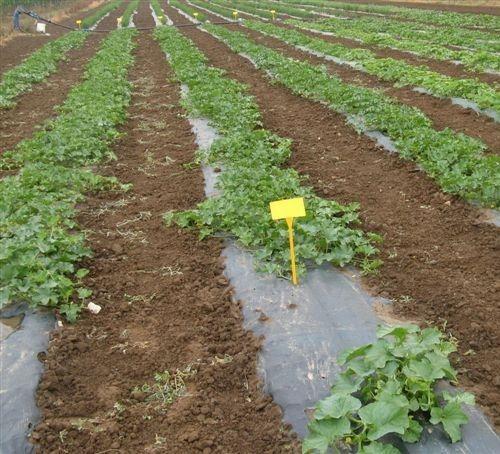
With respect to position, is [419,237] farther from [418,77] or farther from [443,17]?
[443,17]

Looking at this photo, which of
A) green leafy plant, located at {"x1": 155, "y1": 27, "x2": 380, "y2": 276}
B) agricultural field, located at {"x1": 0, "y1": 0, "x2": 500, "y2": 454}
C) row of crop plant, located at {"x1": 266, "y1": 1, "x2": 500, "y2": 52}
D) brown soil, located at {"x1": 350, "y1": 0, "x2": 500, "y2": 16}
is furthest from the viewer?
brown soil, located at {"x1": 350, "y1": 0, "x2": 500, "y2": 16}

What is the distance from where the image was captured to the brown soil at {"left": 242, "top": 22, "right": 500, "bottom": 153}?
28.2 ft

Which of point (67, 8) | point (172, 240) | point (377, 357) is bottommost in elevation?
point (67, 8)

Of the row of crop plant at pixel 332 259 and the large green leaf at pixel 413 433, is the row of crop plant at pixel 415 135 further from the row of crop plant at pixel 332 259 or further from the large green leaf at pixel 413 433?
the large green leaf at pixel 413 433

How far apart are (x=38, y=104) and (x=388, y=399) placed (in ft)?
38.0

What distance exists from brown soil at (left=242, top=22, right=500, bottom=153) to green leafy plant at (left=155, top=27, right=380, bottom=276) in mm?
3091

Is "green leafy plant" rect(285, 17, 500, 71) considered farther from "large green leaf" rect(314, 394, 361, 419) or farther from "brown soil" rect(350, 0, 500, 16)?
"large green leaf" rect(314, 394, 361, 419)

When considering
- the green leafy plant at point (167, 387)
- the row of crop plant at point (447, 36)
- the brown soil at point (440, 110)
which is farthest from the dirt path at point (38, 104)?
the row of crop plant at point (447, 36)

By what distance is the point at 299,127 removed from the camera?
9.45m

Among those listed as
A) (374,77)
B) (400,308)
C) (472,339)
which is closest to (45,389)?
(400,308)

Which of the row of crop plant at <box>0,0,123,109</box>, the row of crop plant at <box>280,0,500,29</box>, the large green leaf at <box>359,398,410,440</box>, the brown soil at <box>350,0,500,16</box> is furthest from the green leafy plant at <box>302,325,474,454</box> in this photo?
the brown soil at <box>350,0,500,16</box>

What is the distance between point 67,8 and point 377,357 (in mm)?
48649

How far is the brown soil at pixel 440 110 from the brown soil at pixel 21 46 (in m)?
11.4

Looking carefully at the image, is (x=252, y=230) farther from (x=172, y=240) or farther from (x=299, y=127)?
Result: (x=299, y=127)
